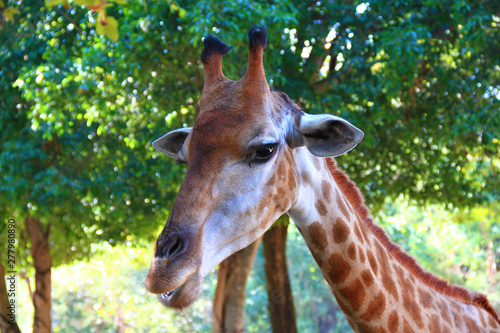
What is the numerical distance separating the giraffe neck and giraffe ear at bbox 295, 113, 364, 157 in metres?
0.17

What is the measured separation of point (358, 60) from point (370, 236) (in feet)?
16.7

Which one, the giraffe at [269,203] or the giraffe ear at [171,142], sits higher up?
the giraffe ear at [171,142]

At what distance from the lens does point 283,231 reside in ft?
34.8

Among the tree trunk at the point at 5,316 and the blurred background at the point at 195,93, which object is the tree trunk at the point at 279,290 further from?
the tree trunk at the point at 5,316

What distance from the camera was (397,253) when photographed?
10.0 ft

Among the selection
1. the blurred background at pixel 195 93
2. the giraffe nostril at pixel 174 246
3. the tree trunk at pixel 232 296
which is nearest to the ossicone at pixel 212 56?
the giraffe nostril at pixel 174 246

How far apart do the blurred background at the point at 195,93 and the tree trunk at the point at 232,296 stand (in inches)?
59.8

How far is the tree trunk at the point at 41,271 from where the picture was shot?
11.1m

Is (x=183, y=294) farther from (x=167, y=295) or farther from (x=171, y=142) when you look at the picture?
(x=171, y=142)

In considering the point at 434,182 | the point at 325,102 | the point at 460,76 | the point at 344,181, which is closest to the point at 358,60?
the point at 325,102

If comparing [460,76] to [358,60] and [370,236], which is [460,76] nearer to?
[358,60]

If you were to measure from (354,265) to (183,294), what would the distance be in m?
0.91

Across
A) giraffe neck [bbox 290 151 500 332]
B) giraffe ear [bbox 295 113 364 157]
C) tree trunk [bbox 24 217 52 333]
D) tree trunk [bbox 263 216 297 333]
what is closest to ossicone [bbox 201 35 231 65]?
giraffe ear [bbox 295 113 364 157]

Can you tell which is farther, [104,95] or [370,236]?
[104,95]
